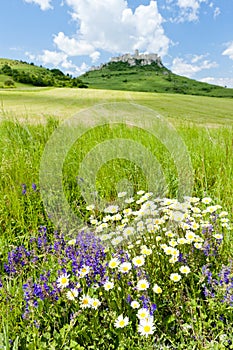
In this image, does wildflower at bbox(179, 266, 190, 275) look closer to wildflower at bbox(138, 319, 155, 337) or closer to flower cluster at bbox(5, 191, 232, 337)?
flower cluster at bbox(5, 191, 232, 337)

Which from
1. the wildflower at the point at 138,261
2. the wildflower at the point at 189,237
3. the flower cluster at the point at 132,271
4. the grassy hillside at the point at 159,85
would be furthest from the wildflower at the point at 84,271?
the grassy hillside at the point at 159,85

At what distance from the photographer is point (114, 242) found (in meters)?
1.92

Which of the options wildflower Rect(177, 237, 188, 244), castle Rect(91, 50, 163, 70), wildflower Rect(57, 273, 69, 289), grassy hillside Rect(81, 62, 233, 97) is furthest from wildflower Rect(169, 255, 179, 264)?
castle Rect(91, 50, 163, 70)

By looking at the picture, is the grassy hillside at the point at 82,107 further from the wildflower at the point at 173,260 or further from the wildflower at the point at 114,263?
the wildflower at the point at 173,260

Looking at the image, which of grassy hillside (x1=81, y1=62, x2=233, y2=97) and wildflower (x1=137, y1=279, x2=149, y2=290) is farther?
grassy hillside (x1=81, y1=62, x2=233, y2=97)

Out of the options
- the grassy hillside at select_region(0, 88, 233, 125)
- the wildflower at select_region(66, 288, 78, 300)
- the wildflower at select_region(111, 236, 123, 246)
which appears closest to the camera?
the wildflower at select_region(66, 288, 78, 300)

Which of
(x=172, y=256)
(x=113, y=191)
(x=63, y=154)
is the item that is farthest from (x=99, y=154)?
(x=172, y=256)

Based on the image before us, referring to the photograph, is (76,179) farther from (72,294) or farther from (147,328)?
(147,328)

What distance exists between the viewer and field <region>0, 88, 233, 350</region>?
1487 millimetres

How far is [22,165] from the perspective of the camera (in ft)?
10.4

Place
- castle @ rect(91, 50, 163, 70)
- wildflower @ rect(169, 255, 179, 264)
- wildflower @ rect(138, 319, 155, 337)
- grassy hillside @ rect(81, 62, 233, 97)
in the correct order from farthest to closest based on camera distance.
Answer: castle @ rect(91, 50, 163, 70) → grassy hillside @ rect(81, 62, 233, 97) → wildflower @ rect(169, 255, 179, 264) → wildflower @ rect(138, 319, 155, 337)

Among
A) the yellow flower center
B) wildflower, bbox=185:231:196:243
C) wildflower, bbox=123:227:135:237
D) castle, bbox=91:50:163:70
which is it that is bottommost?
the yellow flower center

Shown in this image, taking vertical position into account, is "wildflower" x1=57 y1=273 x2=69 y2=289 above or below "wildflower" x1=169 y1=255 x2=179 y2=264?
below

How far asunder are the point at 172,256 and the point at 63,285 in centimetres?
68
